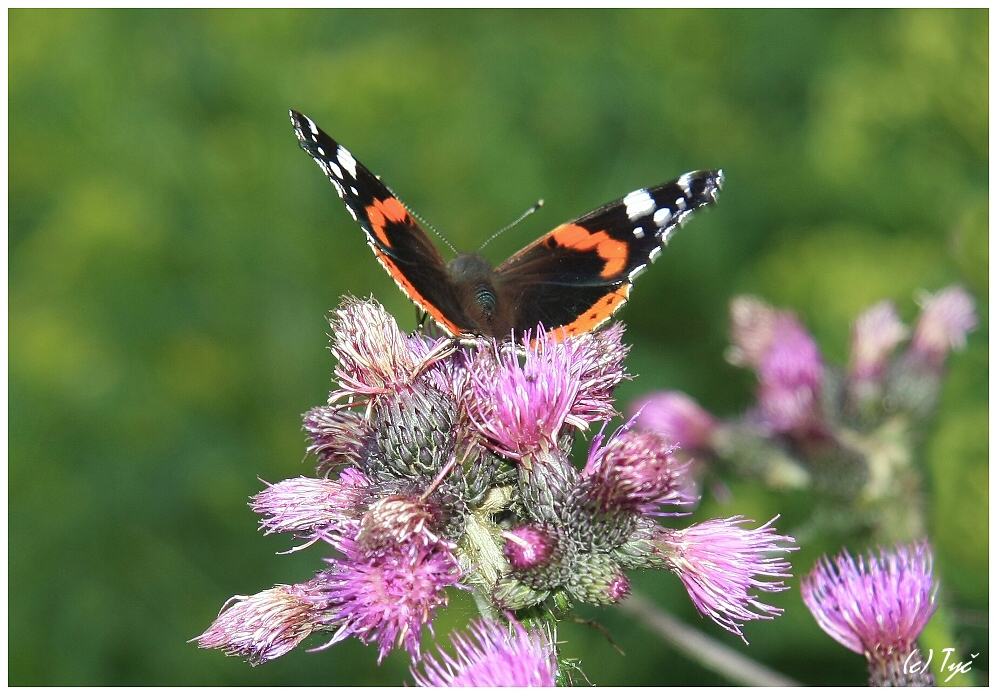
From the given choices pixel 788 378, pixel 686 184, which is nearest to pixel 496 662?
pixel 686 184

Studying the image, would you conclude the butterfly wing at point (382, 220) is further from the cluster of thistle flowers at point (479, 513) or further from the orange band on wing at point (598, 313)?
the orange band on wing at point (598, 313)

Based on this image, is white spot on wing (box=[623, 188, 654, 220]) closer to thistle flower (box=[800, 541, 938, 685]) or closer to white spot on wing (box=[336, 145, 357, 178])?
white spot on wing (box=[336, 145, 357, 178])

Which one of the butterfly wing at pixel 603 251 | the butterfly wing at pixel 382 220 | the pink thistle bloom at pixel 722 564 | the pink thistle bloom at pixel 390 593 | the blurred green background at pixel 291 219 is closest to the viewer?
the pink thistle bloom at pixel 390 593

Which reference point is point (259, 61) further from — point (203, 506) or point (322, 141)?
point (322, 141)

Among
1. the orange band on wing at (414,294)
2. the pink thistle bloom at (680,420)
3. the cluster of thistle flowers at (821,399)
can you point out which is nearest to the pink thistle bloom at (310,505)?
the orange band on wing at (414,294)

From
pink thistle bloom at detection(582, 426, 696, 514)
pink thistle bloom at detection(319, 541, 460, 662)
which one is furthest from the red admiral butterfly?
pink thistle bloom at detection(319, 541, 460, 662)
